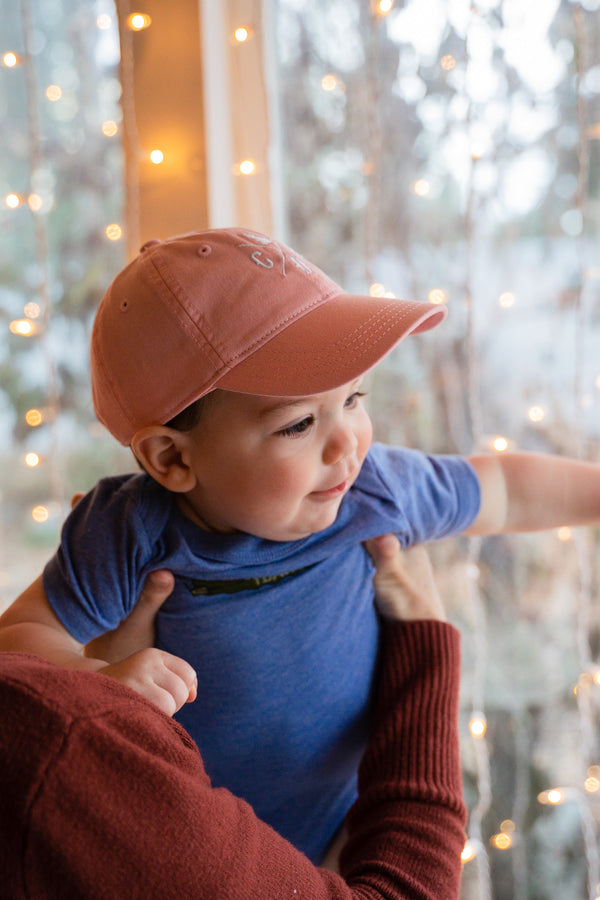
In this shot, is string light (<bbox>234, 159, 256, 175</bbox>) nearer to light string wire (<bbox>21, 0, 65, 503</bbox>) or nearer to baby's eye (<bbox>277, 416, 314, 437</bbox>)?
light string wire (<bbox>21, 0, 65, 503</bbox>)

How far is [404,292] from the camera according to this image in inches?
51.3

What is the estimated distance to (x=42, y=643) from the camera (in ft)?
2.52

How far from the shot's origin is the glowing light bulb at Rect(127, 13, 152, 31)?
3.39 ft

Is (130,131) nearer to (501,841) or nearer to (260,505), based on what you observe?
(260,505)

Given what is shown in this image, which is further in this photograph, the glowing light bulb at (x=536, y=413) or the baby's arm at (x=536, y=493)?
the glowing light bulb at (x=536, y=413)

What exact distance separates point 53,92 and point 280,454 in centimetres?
125

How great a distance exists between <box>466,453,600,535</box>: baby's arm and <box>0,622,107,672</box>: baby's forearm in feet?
1.76

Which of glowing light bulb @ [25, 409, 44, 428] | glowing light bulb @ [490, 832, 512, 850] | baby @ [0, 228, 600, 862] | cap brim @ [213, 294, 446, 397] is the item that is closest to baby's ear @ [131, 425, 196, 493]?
baby @ [0, 228, 600, 862]

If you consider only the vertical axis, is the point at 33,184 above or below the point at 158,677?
above

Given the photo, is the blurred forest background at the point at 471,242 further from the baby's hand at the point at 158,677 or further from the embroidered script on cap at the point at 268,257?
the baby's hand at the point at 158,677

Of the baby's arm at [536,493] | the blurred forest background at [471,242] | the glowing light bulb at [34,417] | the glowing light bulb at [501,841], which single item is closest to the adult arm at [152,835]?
the baby's arm at [536,493]

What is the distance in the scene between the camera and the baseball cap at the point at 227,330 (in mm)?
714

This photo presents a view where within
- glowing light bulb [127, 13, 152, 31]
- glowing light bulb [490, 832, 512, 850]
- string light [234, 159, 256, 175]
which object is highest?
glowing light bulb [127, 13, 152, 31]

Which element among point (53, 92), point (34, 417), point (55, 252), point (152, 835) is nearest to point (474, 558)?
point (152, 835)
